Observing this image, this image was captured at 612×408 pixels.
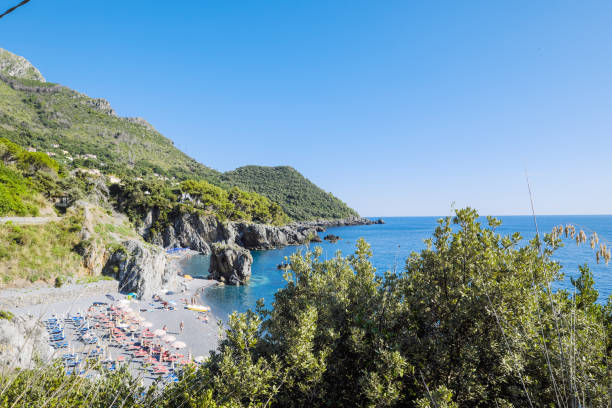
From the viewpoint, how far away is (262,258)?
231 ft

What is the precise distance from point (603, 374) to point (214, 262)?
51.8 metres

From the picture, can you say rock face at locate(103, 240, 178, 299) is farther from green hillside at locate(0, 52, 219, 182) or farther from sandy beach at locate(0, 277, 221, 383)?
green hillside at locate(0, 52, 219, 182)

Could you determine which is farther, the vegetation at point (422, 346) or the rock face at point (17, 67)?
the rock face at point (17, 67)

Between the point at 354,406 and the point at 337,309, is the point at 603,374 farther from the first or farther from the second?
the point at 337,309

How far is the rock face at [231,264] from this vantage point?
4866 cm

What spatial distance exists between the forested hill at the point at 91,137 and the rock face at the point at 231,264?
4656cm

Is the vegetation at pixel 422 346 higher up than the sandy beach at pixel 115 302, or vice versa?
the vegetation at pixel 422 346

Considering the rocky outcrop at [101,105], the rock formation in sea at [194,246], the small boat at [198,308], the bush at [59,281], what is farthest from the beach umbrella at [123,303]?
the rocky outcrop at [101,105]

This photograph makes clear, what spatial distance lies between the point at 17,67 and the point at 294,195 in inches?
7083

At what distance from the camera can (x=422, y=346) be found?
6242 millimetres

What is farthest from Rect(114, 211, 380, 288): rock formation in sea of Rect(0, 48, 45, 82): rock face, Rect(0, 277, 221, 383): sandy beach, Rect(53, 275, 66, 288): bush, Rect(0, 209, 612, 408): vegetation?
Rect(0, 48, 45, 82): rock face

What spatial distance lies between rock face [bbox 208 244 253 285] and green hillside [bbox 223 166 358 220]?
316 feet

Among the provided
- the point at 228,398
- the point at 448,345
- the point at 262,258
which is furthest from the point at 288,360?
the point at 262,258

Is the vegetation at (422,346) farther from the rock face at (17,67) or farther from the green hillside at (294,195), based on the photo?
the rock face at (17,67)
